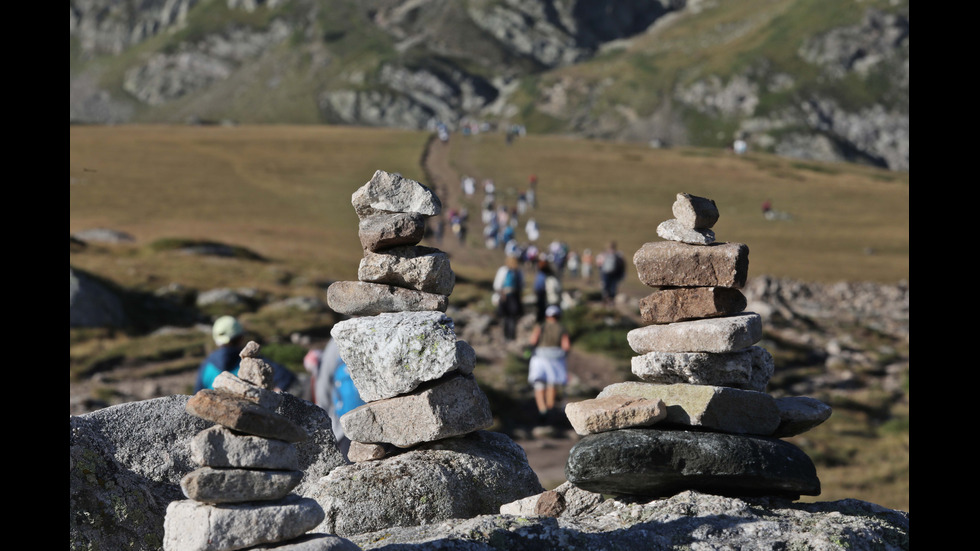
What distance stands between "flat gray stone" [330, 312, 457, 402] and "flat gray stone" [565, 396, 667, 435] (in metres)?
1.15

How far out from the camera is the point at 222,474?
5.17m

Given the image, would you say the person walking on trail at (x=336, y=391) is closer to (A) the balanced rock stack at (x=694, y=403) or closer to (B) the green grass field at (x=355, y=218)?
(B) the green grass field at (x=355, y=218)

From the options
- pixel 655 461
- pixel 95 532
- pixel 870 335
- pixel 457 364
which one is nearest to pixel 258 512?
pixel 95 532

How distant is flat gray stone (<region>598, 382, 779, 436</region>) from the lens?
23.2 feet

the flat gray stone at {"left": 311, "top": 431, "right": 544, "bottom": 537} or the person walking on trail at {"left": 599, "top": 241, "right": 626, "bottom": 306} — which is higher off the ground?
the person walking on trail at {"left": 599, "top": 241, "right": 626, "bottom": 306}

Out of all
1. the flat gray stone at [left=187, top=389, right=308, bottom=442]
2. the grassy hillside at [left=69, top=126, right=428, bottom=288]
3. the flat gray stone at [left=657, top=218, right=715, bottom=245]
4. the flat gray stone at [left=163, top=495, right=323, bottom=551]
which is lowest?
the flat gray stone at [left=163, top=495, right=323, bottom=551]

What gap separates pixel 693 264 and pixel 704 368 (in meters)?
0.90

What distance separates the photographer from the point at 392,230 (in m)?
7.62

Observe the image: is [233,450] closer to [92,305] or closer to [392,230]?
[392,230]

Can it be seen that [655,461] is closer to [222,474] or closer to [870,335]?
[222,474]

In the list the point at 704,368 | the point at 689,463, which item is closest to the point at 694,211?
the point at 704,368

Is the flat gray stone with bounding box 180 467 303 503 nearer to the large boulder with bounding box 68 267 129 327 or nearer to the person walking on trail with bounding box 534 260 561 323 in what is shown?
the person walking on trail with bounding box 534 260 561 323

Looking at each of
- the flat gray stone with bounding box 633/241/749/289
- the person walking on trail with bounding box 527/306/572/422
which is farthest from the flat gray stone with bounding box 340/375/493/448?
the person walking on trail with bounding box 527/306/572/422
